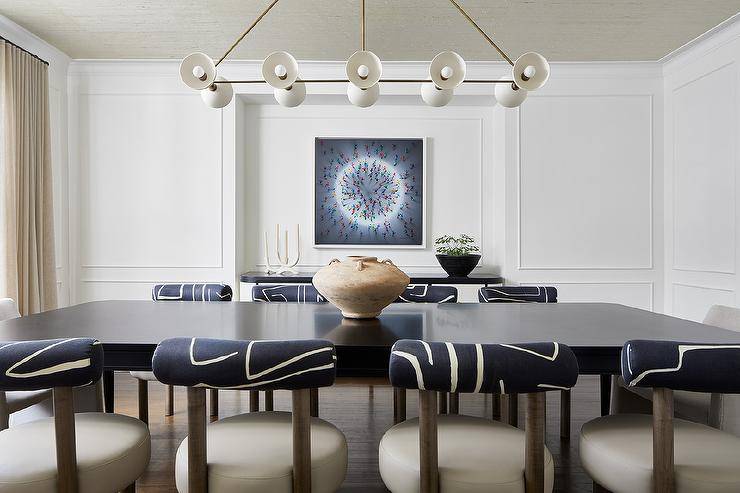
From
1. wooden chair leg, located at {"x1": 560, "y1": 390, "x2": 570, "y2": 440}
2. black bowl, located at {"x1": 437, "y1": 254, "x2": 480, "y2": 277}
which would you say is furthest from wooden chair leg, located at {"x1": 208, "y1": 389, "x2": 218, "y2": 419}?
black bowl, located at {"x1": 437, "y1": 254, "x2": 480, "y2": 277}

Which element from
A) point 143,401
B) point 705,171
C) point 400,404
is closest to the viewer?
point 400,404

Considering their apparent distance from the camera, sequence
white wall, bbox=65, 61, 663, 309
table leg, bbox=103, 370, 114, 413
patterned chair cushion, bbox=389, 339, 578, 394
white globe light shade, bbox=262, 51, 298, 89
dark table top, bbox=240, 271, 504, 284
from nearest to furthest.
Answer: patterned chair cushion, bbox=389, 339, 578, 394 → white globe light shade, bbox=262, 51, 298, 89 → table leg, bbox=103, 370, 114, 413 → dark table top, bbox=240, 271, 504, 284 → white wall, bbox=65, 61, 663, 309

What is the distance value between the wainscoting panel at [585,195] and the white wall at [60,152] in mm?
4053

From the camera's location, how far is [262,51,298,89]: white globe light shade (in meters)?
2.18

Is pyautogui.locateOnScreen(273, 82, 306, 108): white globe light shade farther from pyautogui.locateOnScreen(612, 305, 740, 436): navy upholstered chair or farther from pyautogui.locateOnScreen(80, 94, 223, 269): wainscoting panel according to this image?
pyautogui.locateOnScreen(80, 94, 223, 269): wainscoting panel

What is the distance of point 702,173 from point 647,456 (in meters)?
3.62

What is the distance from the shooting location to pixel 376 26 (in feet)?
12.3

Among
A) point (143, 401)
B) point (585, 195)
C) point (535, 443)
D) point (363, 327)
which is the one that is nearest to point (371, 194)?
point (585, 195)

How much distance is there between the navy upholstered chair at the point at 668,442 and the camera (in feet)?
3.84

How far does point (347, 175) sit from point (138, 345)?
11.4 ft

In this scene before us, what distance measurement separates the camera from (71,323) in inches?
74.9

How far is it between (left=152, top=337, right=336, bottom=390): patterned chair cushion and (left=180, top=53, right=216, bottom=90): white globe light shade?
144cm

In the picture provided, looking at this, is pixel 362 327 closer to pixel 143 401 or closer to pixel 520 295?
pixel 520 295

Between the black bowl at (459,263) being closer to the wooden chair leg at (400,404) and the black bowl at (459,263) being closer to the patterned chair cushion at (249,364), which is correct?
the wooden chair leg at (400,404)
